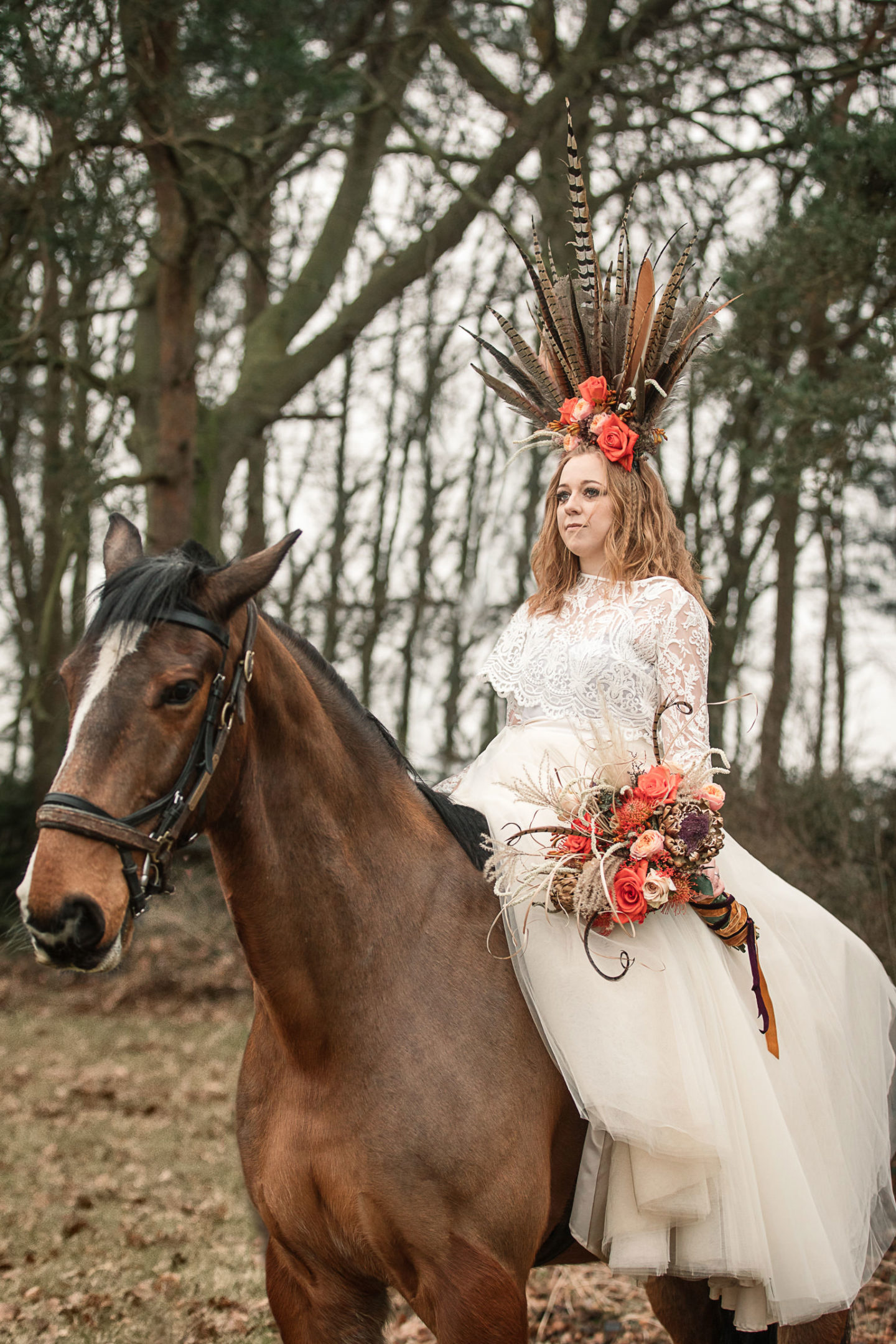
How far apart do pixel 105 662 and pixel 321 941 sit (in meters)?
0.91

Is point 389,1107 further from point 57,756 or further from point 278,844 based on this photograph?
point 57,756

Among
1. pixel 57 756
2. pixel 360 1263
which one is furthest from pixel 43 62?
pixel 57 756

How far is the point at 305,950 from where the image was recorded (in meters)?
2.64

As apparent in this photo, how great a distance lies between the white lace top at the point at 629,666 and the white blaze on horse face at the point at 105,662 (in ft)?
3.91

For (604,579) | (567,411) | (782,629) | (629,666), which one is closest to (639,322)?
(567,411)

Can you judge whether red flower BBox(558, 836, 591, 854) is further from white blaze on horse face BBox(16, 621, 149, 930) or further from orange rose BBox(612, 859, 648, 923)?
white blaze on horse face BBox(16, 621, 149, 930)

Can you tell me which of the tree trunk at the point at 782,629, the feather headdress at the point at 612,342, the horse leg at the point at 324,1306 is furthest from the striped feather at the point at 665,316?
the tree trunk at the point at 782,629

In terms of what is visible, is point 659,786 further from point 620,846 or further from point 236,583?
point 236,583

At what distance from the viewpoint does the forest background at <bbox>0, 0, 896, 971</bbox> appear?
22.1 ft

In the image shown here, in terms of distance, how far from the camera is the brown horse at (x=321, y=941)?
88.4 inches

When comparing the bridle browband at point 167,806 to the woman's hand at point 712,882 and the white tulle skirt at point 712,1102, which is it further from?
the woman's hand at point 712,882

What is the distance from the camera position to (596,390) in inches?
132

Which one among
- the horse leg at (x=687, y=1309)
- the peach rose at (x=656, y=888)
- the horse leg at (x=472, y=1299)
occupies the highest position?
the peach rose at (x=656, y=888)

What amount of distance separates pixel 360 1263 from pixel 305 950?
77cm
